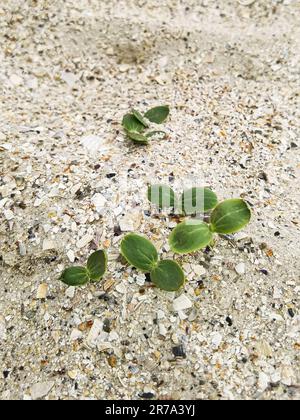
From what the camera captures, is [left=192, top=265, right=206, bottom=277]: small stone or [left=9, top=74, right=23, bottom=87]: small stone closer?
[left=192, top=265, right=206, bottom=277]: small stone

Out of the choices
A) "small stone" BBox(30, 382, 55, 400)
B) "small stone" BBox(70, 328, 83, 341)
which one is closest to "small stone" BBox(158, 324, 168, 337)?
Answer: "small stone" BBox(70, 328, 83, 341)

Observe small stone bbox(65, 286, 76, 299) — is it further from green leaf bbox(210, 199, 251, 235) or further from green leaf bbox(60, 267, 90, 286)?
green leaf bbox(210, 199, 251, 235)

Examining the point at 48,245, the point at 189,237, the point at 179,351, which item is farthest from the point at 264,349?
the point at 48,245

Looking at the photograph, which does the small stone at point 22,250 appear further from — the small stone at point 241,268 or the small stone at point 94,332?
the small stone at point 241,268

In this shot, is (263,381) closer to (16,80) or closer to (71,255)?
(71,255)

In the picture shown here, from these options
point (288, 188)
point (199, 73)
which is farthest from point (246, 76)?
point (288, 188)

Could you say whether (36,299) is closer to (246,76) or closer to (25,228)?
(25,228)
